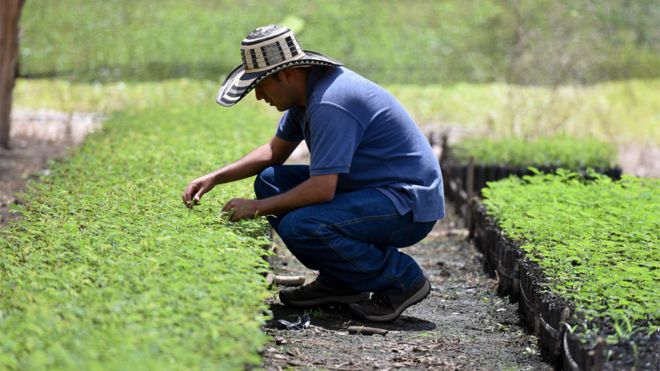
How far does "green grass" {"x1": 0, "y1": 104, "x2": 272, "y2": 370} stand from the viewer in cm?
351

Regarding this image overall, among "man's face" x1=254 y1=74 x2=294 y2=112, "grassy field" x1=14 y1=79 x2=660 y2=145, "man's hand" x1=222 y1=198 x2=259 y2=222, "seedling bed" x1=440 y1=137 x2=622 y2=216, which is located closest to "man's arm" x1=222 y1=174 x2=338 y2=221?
"man's hand" x1=222 y1=198 x2=259 y2=222

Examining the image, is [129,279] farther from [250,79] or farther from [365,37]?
[365,37]

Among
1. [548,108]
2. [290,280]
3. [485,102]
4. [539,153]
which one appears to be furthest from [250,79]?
[485,102]

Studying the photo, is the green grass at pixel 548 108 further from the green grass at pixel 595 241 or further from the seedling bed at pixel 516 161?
the green grass at pixel 595 241

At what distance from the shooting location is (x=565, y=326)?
4.61 meters

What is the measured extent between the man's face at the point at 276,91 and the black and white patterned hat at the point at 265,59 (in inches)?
3.1

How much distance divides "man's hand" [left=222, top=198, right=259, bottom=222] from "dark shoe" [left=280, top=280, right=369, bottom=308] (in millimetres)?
536

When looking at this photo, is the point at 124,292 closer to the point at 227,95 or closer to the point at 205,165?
the point at 227,95

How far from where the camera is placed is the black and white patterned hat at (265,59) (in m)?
5.39

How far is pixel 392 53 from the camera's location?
19109 millimetres

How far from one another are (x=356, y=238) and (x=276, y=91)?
0.86m

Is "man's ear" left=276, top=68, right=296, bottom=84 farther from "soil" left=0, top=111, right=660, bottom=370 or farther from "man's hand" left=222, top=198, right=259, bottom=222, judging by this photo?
"soil" left=0, top=111, right=660, bottom=370

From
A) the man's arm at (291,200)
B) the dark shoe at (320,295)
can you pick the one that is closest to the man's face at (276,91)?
the man's arm at (291,200)

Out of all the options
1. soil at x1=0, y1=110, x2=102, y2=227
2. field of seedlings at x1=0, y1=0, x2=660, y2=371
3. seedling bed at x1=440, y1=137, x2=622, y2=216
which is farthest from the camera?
soil at x1=0, y1=110, x2=102, y2=227
